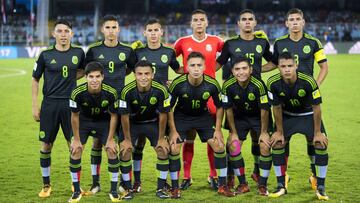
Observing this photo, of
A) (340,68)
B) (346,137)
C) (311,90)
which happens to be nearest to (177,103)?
(311,90)

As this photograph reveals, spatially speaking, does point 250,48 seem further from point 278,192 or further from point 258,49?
point 278,192

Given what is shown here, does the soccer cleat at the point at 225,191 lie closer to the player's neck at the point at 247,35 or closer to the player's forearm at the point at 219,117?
the player's forearm at the point at 219,117

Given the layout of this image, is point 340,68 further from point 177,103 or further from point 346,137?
point 177,103

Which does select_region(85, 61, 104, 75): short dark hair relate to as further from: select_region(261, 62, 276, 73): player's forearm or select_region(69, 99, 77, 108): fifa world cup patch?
select_region(261, 62, 276, 73): player's forearm

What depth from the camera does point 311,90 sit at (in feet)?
23.2

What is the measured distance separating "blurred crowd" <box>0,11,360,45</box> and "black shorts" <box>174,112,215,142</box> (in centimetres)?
2953

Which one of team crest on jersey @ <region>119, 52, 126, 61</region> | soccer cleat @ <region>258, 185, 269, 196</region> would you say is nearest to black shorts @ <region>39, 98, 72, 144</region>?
team crest on jersey @ <region>119, 52, 126, 61</region>

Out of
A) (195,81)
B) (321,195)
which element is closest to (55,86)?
(195,81)

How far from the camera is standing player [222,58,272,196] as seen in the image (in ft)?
24.0

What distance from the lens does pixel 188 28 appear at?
40625 mm

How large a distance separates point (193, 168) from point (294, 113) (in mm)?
2254

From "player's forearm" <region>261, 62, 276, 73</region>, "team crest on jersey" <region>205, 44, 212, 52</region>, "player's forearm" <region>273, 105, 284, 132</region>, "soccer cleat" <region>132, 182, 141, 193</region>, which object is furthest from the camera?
"team crest on jersey" <region>205, 44, 212, 52</region>

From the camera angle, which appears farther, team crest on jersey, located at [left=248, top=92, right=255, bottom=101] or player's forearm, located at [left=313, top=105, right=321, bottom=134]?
team crest on jersey, located at [left=248, top=92, right=255, bottom=101]

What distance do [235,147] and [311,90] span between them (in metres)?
1.13
